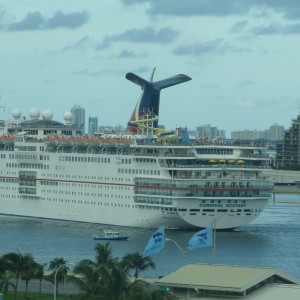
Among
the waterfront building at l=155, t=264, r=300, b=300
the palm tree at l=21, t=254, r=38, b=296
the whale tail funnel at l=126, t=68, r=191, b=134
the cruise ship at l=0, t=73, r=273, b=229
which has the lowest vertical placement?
the waterfront building at l=155, t=264, r=300, b=300

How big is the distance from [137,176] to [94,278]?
129 ft

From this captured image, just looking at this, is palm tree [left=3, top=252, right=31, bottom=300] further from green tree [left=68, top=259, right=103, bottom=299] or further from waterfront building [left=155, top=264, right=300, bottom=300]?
waterfront building [left=155, top=264, right=300, bottom=300]

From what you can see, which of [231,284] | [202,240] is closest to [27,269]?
[202,240]

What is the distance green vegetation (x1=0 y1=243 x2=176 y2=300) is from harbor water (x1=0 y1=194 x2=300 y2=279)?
8879mm

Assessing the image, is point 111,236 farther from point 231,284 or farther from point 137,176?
point 231,284

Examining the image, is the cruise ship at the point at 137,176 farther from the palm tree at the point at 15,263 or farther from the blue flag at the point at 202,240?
the palm tree at the point at 15,263

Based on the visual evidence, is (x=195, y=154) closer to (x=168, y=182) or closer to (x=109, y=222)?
(x=168, y=182)

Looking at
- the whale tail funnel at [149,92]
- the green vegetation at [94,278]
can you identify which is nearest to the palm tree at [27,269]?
the green vegetation at [94,278]

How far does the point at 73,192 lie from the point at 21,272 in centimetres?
3704

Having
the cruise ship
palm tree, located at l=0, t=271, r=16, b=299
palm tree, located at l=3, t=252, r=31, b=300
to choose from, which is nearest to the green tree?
palm tree, located at l=0, t=271, r=16, b=299

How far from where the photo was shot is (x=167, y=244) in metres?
78.2

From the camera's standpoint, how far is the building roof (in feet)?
147

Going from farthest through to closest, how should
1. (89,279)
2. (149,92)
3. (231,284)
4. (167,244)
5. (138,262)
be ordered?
(149,92), (167,244), (138,262), (89,279), (231,284)

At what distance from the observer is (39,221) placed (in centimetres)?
9538
